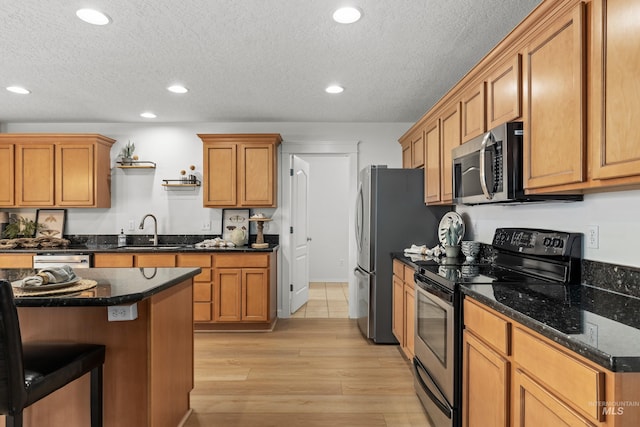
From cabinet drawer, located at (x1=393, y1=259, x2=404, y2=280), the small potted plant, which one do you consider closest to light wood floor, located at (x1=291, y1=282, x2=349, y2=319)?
cabinet drawer, located at (x1=393, y1=259, x2=404, y2=280)

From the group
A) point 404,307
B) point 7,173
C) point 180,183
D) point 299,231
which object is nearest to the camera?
point 404,307

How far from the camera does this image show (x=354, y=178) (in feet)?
15.1

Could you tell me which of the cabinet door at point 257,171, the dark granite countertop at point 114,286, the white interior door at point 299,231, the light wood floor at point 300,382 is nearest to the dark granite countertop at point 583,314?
the light wood floor at point 300,382

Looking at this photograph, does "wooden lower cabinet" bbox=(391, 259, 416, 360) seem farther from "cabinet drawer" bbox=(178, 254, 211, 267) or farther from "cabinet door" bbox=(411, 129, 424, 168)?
"cabinet drawer" bbox=(178, 254, 211, 267)

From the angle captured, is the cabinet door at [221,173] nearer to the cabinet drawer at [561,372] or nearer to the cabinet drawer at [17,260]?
the cabinet drawer at [17,260]

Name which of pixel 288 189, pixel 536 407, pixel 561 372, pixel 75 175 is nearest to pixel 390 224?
pixel 288 189

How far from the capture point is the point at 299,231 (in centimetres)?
481

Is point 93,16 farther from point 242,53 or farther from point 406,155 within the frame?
point 406,155

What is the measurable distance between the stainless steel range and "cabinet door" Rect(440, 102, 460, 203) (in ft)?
1.89

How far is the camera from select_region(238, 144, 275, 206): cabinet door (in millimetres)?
4270

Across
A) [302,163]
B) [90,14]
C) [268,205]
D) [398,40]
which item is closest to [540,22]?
[398,40]

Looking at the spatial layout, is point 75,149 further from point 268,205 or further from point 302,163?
point 302,163

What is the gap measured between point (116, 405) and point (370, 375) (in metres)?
1.81

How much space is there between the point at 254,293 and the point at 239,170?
143 centimetres
